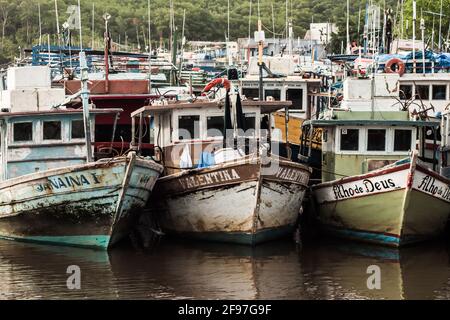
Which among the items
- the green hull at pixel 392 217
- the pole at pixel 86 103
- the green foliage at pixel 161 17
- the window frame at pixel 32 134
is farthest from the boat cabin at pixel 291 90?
the green foliage at pixel 161 17

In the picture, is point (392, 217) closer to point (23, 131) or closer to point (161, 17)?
point (23, 131)

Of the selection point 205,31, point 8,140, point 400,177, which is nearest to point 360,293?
point 400,177

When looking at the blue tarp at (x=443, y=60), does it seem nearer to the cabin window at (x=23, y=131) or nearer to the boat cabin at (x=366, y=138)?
the boat cabin at (x=366, y=138)

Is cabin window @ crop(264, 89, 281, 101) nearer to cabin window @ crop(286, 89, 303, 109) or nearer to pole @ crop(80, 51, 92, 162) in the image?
cabin window @ crop(286, 89, 303, 109)

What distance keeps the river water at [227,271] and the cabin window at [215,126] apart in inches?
101

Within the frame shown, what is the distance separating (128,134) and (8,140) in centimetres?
575

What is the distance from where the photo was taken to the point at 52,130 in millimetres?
22609

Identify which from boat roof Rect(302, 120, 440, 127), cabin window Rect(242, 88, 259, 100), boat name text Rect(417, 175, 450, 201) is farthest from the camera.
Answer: cabin window Rect(242, 88, 259, 100)

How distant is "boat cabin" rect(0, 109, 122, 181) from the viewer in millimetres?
22469

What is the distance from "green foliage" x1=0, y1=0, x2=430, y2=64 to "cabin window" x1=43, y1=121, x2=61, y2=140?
60.3 metres

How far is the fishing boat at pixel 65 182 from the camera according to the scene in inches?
834

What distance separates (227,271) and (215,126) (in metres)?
4.70

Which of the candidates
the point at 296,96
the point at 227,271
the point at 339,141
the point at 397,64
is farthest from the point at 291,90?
the point at 227,271

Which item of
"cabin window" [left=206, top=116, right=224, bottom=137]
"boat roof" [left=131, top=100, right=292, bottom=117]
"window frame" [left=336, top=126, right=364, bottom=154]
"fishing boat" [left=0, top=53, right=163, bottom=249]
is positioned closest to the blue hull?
"fishing boat" [left=0, top=53, right=163, bottom=249]
